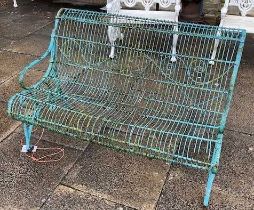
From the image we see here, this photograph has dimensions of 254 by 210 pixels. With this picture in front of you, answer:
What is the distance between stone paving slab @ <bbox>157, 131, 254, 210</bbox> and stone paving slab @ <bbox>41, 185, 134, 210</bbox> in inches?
17.7

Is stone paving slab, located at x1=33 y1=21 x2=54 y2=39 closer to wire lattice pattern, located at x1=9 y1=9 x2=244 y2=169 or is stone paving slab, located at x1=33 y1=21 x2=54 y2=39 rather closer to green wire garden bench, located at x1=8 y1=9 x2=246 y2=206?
green wire garden bench, located at x1=8 y1=9 x2=246 y2=206

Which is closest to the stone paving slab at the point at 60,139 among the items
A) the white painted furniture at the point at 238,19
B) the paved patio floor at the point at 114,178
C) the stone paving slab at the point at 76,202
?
the paved patio floor at the point at 114,178

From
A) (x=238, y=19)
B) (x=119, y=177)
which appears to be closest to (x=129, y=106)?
(x=119, y=177)

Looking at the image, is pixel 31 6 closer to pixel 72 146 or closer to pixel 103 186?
pixel 72 146

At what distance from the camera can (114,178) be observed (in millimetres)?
3445

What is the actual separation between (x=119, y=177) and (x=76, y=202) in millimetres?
480

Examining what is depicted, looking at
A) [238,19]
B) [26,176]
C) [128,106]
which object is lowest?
[26,176]

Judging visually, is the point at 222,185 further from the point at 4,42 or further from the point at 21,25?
the point at 21,25

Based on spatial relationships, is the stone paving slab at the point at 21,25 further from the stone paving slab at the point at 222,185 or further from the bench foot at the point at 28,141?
the stone paving slab at the point at 222,185

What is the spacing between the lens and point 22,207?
10.4ft

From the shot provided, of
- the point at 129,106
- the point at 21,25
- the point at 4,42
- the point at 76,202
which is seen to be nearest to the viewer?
the point at 76,202

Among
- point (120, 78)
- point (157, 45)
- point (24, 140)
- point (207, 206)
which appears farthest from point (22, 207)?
point (157, 45)

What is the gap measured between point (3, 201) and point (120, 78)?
6.95ft

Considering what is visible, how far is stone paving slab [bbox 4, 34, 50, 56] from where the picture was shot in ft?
19.6
